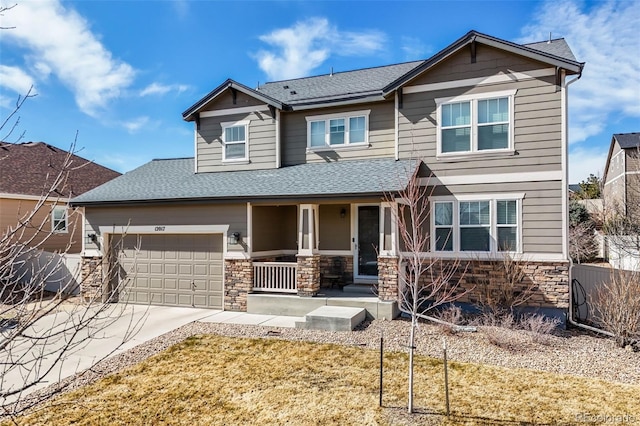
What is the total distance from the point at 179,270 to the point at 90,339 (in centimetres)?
543

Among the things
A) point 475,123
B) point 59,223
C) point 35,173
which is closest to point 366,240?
point 475,123

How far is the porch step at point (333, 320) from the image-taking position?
9.05 meters

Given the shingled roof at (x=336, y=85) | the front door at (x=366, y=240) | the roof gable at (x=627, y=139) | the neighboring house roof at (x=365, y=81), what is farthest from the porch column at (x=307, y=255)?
the roof gable at (x=627, y=139)

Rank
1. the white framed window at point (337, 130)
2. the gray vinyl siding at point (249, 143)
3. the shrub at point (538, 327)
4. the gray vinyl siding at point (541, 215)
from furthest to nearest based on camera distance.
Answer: the gray vinyl siding at point (249, 143), the white framed window at point (337, 130), the gray vinyl siding at point (541, 215), the shrub at point (538, 327)

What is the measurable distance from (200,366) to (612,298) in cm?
838

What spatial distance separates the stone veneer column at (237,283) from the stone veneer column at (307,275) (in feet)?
4.89

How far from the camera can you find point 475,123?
10.7m

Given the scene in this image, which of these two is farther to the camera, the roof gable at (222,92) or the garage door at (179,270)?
the roof gable at (222,92)

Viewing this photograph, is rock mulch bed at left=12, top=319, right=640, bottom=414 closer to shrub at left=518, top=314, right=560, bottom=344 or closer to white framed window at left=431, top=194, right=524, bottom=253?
shrub at left=518, top=314, right=560, bottom=344

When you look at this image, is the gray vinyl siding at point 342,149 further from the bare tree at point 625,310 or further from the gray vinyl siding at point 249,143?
the bare tree at point 625,310

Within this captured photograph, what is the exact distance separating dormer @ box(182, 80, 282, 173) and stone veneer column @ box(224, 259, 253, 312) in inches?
135

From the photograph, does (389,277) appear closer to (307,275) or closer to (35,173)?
(307,275)

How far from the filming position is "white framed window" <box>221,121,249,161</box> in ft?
43.9

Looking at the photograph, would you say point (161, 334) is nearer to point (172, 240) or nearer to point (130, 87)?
point (172, 240)
